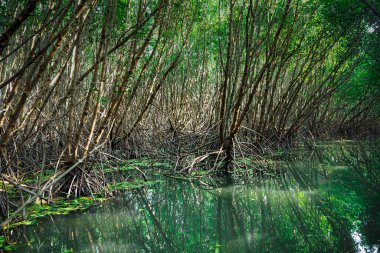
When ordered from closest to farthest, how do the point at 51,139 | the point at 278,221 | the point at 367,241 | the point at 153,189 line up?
the point at 367,241
the point at 278,221
the point at 153,189
the point at 51,139

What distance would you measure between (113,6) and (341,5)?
498 centimetres

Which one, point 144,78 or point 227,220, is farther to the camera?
point 144,78

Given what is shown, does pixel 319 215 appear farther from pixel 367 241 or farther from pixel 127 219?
pixel 127 219

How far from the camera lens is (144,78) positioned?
10.3 m

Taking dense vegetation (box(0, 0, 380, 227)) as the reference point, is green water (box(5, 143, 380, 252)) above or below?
below

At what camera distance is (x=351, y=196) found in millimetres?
5410

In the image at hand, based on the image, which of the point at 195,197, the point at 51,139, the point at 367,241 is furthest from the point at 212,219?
the point at 51,139

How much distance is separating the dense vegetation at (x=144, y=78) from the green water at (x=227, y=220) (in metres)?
0.63

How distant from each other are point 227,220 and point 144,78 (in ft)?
21.8

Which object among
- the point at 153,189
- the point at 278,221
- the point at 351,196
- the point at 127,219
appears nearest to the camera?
the point at 278,221

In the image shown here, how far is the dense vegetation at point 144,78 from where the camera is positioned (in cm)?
468

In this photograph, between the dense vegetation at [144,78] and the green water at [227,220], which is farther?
the dense vegetation at [144,78]

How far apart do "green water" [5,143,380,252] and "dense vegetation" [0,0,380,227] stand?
0.63m

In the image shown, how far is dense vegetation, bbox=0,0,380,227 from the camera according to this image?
184 inches
